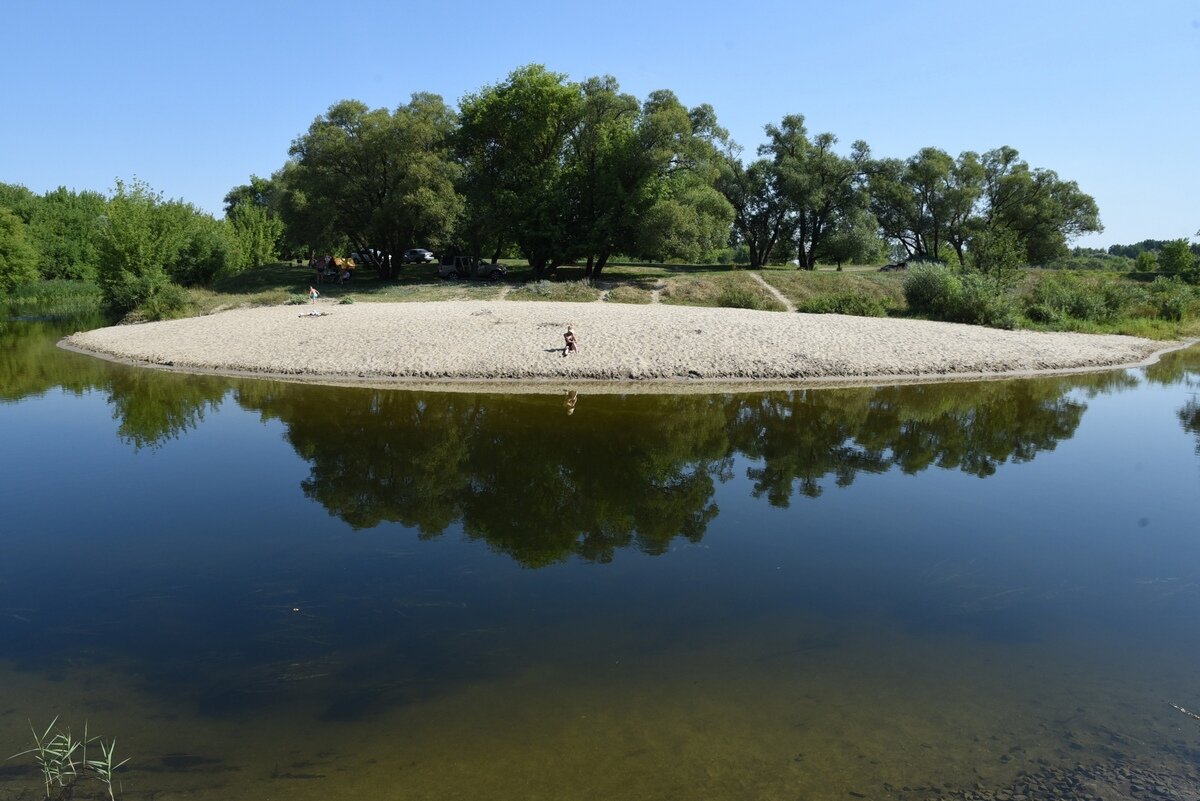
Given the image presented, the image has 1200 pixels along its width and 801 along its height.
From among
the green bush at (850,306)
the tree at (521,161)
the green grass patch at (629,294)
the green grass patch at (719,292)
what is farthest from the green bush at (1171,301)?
the tree at (521,161)

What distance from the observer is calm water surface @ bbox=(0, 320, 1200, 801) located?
6.62 metres

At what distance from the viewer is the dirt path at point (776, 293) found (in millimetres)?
48406

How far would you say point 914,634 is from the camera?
8836 mm

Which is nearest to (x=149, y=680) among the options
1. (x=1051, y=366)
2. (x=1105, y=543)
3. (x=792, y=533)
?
(x=792, y=533)

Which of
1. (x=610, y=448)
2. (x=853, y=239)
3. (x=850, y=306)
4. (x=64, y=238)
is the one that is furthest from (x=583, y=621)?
(x=64, y=238)

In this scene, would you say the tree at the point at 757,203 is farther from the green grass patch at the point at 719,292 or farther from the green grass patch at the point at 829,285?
the green grass patch at the point at 719,292

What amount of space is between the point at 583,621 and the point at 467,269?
5001 cm

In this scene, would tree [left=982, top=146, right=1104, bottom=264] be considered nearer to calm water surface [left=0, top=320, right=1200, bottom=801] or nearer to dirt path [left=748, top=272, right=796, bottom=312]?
dirt path [left=748, top=272, right=796, bottom=312]

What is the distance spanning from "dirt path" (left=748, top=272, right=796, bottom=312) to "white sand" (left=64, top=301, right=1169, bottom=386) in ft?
36.0

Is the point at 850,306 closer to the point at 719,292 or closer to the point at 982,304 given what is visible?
the point at 982,304

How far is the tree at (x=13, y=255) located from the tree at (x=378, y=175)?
26.5 meters

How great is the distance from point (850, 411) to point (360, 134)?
4138 cm

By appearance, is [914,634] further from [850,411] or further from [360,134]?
[360,134]

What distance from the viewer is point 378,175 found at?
52156mm
